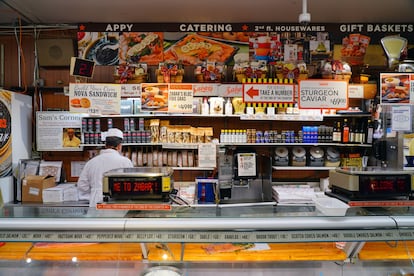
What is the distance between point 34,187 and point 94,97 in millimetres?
1797

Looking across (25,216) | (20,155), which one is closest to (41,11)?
(20,155)

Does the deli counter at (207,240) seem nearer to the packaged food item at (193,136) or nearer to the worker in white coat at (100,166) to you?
the worker in white coat at (100,166)

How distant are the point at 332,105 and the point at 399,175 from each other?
2.52 meters

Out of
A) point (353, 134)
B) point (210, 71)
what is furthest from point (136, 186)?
point (353, 134)

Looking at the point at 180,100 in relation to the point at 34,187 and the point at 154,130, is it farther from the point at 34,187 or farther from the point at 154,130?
the point at 34,187

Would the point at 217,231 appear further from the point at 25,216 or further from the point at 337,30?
the point at 337,30

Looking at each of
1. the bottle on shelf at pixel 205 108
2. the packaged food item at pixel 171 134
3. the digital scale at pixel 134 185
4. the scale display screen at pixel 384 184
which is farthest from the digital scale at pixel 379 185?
the packaged food item at pixel 171 134

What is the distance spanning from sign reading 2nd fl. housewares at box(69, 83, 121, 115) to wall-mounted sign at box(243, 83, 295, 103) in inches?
70.2

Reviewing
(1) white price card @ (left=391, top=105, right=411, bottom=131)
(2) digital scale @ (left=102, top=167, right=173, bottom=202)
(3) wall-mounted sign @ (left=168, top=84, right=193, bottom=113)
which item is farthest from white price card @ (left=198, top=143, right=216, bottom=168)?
(2) digital scale @ (left=102, top=167, right=173, bottom=202)

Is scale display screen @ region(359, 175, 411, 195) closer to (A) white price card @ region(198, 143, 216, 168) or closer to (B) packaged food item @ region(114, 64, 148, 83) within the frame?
→ (A) white price card @ region(198, 143, 216, 168)

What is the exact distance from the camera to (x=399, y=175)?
185 centimetres

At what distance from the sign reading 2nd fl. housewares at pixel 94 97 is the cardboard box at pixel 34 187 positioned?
135 centimetres

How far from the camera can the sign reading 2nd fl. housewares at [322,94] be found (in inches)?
166

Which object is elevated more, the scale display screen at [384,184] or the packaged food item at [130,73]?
the packaged food item at [130,73]
